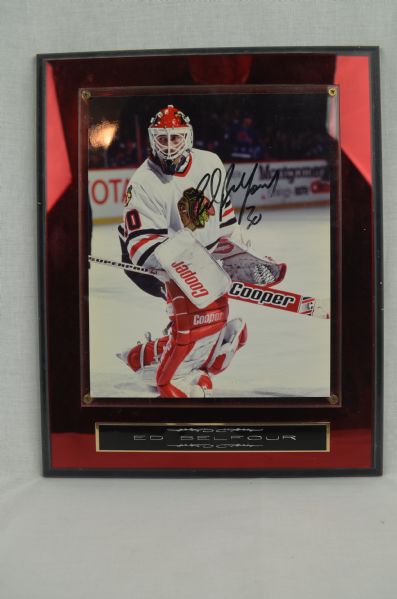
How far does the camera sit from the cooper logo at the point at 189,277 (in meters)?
0.67

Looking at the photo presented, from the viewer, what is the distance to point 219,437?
2.24 feet

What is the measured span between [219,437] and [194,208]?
308 mm

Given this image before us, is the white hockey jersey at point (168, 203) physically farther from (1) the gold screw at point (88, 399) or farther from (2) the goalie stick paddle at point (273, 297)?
(1) the gold screw at point (88, 399)

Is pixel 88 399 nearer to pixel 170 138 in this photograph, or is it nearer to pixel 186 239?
pixel 186 239

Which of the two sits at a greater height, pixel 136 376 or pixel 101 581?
pixel 136 376

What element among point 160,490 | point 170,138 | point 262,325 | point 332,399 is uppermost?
point 170,138

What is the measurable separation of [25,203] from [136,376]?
0.92 feet

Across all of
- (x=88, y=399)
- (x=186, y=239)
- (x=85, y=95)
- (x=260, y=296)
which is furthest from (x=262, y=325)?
(x=85, y=95)

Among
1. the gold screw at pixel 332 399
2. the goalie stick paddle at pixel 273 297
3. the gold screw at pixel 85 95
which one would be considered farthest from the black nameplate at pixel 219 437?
the gold screw at pixel 85 95

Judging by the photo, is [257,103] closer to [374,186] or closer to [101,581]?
[374,186]

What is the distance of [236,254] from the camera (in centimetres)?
67

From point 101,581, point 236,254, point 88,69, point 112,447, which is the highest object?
point 88,69

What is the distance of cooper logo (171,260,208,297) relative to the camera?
2.19 feet

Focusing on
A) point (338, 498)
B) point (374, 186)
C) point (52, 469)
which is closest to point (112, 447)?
point (52, 469)
